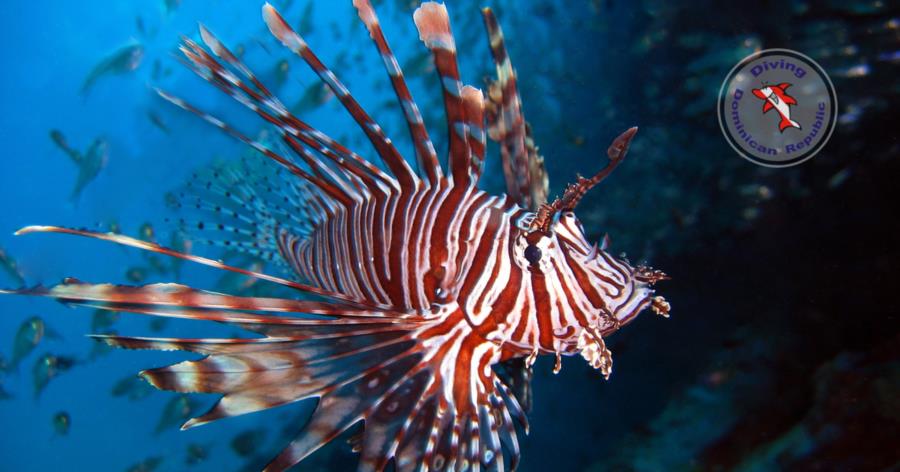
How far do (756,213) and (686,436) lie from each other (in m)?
2.52

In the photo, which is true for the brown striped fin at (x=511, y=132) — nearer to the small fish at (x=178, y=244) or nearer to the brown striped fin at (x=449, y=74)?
the brown striped fin at (x=449, y=74)

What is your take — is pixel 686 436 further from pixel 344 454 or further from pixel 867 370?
pixel 344 454

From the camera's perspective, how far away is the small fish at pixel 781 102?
14.5 feet

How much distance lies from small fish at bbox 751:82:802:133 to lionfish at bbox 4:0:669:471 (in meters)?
3.11

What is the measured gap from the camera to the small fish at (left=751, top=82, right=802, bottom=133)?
4.43 m

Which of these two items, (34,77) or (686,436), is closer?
(686,436)

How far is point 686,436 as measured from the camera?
4281mm

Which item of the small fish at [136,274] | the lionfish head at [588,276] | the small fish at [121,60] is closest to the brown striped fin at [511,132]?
the lionfish head at [588,276]

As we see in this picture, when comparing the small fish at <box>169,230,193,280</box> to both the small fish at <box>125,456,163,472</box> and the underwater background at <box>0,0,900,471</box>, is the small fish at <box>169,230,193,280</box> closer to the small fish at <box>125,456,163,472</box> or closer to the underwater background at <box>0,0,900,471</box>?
the underwater background at <box>0,0,900,471</box>

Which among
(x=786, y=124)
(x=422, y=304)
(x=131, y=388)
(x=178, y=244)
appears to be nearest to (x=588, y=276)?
(x=422, y=304)

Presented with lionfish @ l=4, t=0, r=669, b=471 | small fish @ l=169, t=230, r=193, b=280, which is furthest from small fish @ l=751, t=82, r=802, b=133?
small fish @ l=169, t=230, r=193, b=280

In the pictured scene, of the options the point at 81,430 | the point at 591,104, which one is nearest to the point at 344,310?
the point at 591,104

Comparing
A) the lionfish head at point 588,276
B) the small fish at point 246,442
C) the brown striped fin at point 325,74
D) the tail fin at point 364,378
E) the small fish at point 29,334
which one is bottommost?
the small fish at point 246,442

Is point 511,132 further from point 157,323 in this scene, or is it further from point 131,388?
point 131,388
